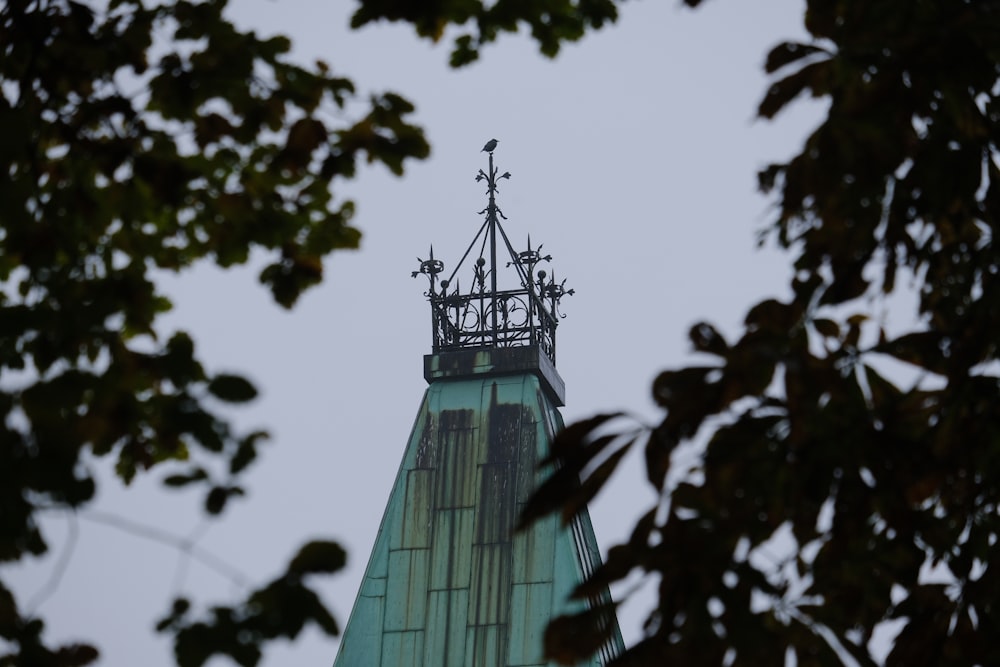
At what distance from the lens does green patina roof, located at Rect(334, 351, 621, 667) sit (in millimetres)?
21422

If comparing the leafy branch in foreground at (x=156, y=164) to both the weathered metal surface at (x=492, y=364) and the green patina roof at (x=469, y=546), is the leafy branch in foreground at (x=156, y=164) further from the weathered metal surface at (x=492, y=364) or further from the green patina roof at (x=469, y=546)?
the weathered metal surface at (x=492, y=364)

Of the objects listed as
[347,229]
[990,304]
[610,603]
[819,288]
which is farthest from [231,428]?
[990,304]

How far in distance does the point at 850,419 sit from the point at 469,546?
710 inches

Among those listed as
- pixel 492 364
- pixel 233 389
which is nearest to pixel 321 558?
pixel 233 389

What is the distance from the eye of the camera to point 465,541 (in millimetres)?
22375

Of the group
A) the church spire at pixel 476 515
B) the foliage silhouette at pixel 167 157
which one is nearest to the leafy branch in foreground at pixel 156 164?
the foliage silhouette at pixel 167 157

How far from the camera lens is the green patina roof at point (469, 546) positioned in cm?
2142

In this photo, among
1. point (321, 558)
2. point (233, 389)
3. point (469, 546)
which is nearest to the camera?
point (321, 558)

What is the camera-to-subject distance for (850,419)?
178 inches

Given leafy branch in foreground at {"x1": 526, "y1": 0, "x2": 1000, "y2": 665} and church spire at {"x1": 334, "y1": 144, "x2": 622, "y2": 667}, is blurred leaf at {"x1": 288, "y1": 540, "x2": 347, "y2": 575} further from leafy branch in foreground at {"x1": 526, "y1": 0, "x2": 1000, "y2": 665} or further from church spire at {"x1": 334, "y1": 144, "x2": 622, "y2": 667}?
church spire at {"x1": 334, "y1": 144, "x2": 622, "y2": 667}

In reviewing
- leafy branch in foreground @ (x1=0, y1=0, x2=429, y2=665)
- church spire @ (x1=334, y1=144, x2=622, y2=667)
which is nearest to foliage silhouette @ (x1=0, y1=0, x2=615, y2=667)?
leafy branch in foreground @ (x1=0, y1=0, x2=429, y2=665)

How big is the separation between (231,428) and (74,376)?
445 millimetres

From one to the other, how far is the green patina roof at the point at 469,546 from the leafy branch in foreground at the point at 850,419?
1540 centimetres

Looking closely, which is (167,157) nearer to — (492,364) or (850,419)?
(850,419)
